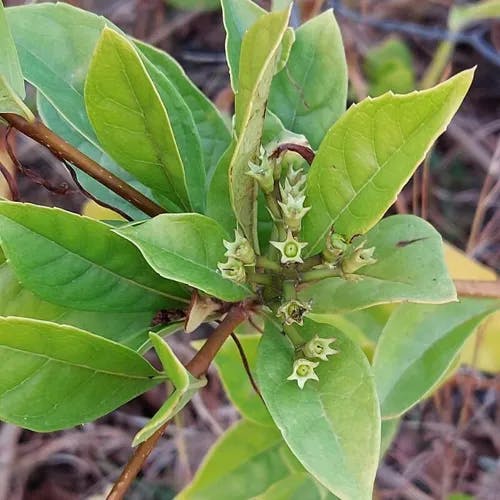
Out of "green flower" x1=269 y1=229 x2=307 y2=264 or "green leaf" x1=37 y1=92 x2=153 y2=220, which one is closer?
"green flower" x1=269 y1=229 x2=307 y2=264

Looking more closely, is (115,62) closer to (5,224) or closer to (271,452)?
(5,224)

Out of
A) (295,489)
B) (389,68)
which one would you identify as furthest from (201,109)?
(389,68)

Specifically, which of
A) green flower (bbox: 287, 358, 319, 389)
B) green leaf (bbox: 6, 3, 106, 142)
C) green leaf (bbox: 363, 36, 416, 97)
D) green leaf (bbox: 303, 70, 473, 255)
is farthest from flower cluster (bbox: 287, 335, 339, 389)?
green leaf (bbox: 363, 36, 416, 97)

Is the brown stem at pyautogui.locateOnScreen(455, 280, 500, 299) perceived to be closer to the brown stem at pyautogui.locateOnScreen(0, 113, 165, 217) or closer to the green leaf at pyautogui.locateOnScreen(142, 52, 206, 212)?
the green leaf at pyautogui.locateOnScreen(142, 52, 206, 212)

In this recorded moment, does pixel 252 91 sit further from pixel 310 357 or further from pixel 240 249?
pixel 310 357

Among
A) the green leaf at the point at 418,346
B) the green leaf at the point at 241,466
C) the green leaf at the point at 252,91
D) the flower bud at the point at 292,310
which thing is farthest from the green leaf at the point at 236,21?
the green leaf at the point at 241,466

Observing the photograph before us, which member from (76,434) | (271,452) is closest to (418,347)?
(271,452)
